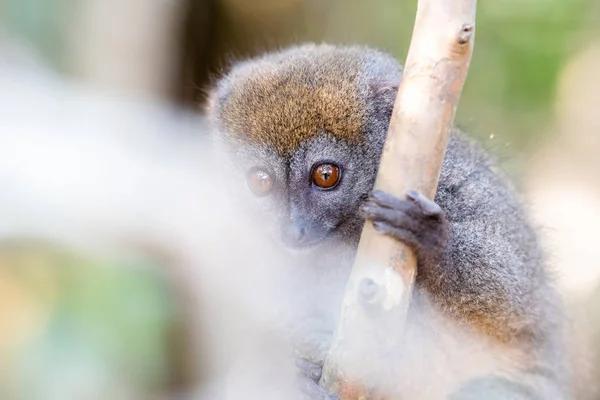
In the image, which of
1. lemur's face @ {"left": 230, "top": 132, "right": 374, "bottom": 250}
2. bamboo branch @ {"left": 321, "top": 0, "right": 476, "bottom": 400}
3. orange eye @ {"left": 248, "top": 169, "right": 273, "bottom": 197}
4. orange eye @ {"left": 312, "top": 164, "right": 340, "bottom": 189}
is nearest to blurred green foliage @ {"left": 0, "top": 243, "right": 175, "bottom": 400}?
orange eye @ {"left": 248, "top": 169, "right": 273, "bottom": 197}

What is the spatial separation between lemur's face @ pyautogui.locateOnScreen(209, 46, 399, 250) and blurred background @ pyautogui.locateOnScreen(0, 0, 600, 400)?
0.66 m

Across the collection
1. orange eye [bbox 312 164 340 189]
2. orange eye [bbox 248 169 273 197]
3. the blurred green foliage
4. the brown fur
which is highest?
the brown fur

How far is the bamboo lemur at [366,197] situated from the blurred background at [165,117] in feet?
1.66

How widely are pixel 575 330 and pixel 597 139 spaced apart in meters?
1.64

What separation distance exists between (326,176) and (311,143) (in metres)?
0.15

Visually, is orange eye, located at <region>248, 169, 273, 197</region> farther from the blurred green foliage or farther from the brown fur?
the blurred green foliage

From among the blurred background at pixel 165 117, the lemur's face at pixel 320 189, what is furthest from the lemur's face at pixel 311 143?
the blurred background at pixel 165 117

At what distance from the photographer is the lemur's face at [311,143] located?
310 centimetres

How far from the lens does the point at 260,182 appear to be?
3248 millimetres

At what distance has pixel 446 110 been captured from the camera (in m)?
2.31

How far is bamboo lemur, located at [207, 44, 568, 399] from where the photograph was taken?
302 centimetres

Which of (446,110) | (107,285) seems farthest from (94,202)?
(446,110)

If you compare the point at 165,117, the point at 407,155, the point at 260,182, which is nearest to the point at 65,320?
the point at 260,182

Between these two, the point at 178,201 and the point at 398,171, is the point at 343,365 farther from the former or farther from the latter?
the point at 178,201
